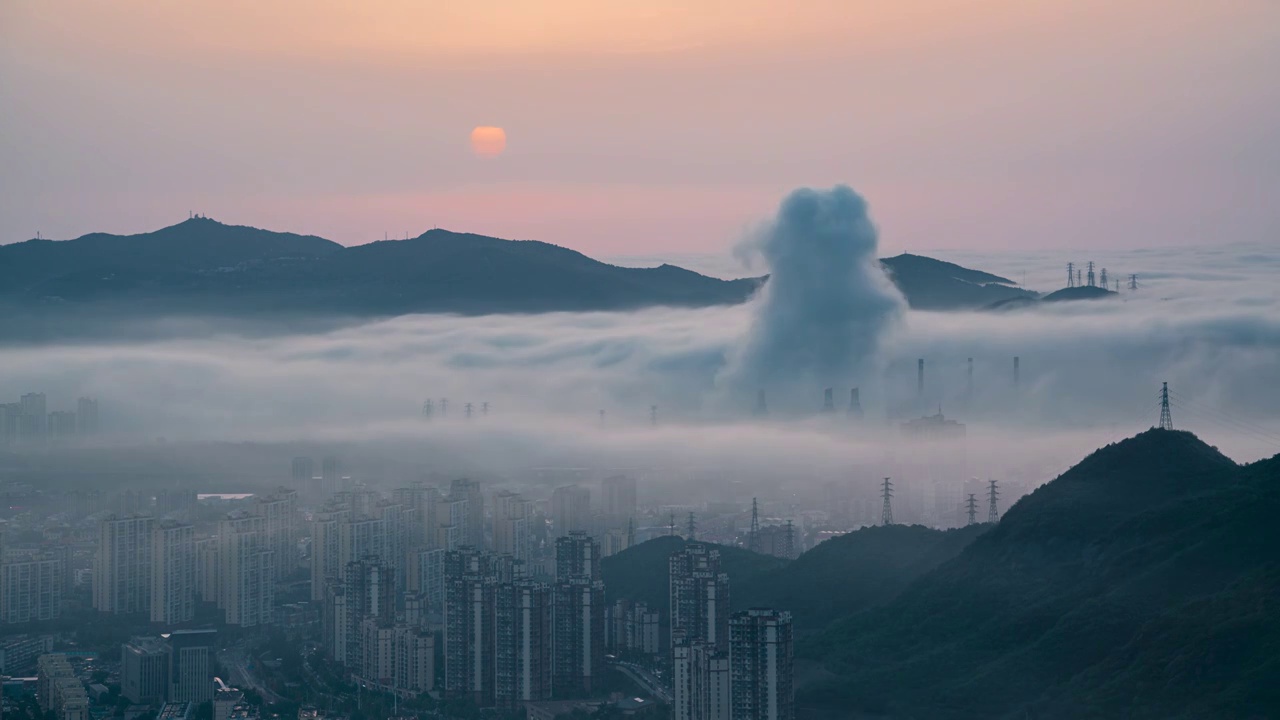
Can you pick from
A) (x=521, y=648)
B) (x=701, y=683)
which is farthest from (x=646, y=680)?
(x=701, y=683)

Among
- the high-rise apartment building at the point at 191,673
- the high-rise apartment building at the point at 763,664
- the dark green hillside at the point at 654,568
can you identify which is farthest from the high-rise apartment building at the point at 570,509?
the high-rise apartment building at the point at 763,664

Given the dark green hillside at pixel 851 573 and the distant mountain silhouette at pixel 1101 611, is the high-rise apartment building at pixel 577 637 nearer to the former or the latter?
the dark green hillside at pixel 851 573

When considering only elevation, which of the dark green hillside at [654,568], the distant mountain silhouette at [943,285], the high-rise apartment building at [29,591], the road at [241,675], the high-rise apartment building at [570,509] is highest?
the distant mountain silhouette at [943,285]

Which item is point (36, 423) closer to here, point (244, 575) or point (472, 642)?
point (244, 575)

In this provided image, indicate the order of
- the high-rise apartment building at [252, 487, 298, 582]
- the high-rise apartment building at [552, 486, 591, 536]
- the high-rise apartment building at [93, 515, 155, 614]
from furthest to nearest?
the high-rise apartment building at [552, 486, 591, 536] < the high-rise apartment building at [252, 487, 298, 582] < the high-rise apartment building at [93, 515, 155, 614]

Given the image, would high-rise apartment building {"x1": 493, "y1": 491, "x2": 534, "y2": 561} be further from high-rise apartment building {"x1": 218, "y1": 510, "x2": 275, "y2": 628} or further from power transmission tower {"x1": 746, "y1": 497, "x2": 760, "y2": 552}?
high-rise apartment building {"x1": 218, "y1": 510, "x2": 275, "y2": 628}

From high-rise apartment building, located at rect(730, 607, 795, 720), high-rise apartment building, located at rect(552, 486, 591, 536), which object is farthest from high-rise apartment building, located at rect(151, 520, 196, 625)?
high-rise apartment building, located at rect(730, 607, 795, 720)

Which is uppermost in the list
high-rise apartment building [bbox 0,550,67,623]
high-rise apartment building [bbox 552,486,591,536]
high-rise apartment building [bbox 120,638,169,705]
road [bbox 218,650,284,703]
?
high-rise apartment building [bbox 552,486,591,536]
